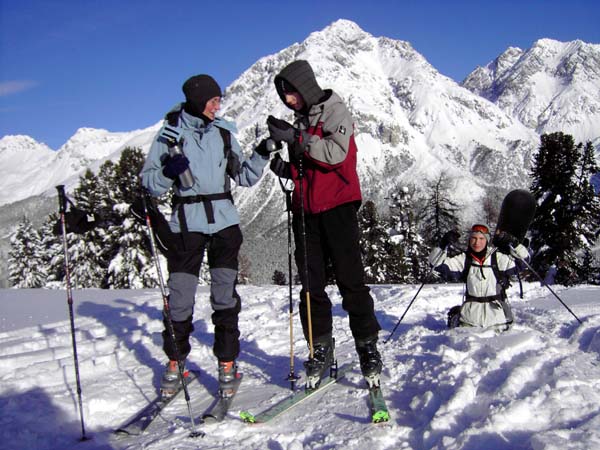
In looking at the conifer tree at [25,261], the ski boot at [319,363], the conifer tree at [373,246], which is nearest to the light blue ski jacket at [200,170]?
the ski boot at [319,363]

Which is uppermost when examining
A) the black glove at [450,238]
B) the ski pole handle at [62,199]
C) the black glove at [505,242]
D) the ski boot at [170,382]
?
the ski pole handle at [62,199]

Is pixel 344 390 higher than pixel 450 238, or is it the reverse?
pixel 450 238

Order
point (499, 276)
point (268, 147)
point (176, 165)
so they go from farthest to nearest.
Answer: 1. point (499, 276)
2. point (268, 147)
3. point (176, 165)

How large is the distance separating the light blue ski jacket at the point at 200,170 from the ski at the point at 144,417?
1.52 meters

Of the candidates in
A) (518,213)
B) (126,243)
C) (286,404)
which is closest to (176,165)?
(286,404)

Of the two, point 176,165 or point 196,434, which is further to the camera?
point 176,165

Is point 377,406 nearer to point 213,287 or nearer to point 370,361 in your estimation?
point 370,361

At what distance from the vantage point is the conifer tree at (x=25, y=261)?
3997 centimetres

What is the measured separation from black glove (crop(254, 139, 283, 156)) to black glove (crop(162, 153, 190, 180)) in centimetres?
64

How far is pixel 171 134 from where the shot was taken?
4168 mm

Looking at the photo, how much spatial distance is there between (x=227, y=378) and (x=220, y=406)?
0.32 meters

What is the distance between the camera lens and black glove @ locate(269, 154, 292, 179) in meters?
4.31

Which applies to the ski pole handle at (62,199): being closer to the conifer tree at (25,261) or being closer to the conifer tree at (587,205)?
the conifer tree at (587,205)

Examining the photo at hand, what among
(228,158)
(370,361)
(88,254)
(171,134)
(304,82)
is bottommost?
(370,361)
